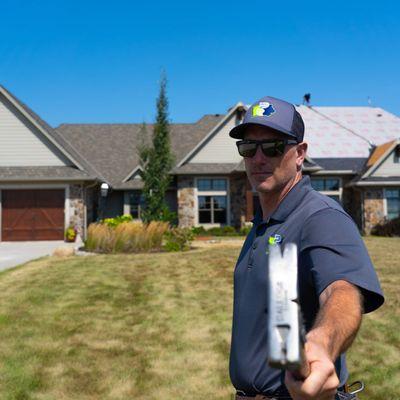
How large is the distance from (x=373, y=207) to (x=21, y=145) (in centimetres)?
2012

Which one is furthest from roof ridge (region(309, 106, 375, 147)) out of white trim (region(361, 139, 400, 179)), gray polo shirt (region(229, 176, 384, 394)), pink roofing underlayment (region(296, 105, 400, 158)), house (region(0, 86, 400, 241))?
gray polo shirt (region(229, 176, 384, 394))

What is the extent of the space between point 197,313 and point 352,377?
122 inches

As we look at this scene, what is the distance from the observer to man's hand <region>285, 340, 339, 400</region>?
99 centimetres

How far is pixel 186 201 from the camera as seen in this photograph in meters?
24.3

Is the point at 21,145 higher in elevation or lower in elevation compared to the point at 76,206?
higher

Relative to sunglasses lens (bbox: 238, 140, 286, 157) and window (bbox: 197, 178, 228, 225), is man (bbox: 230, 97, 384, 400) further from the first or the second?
window (bbox: 197, 178, 228, 225)

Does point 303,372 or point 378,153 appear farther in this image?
point 378,153

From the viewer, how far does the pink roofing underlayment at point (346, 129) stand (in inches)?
1129

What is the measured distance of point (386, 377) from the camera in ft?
15.6

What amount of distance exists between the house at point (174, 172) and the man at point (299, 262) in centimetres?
1941

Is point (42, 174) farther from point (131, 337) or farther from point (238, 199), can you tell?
point (131, 337)

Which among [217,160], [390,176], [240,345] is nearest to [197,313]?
[240,345]

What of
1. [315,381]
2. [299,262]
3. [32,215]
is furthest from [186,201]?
[315,381]

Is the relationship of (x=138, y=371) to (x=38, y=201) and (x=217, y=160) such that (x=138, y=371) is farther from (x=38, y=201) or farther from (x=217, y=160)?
(x=217, y=160)
